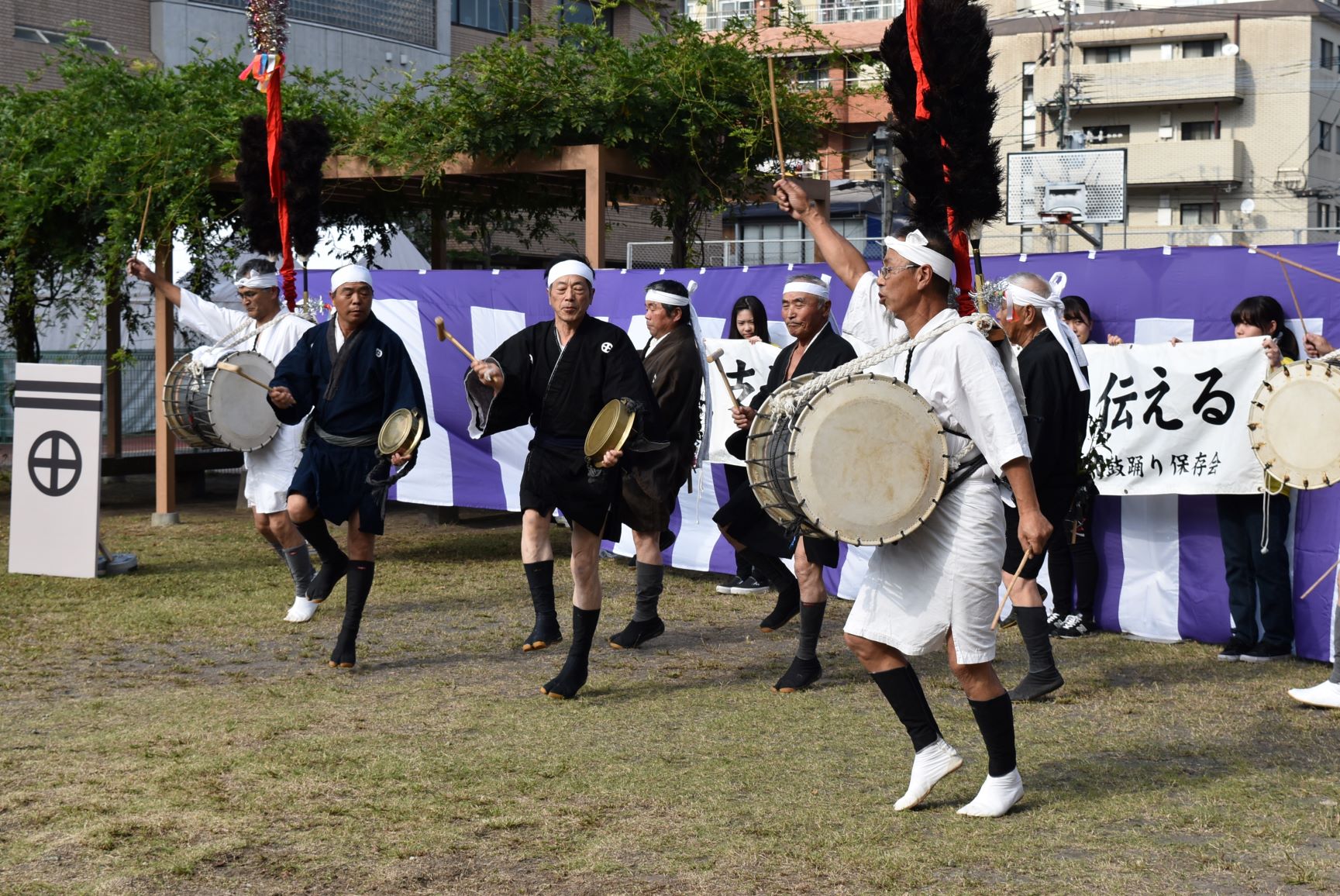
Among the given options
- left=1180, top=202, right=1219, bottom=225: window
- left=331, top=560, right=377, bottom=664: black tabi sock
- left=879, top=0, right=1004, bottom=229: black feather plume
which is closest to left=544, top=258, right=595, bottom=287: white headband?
left=331, top=560, right=377, bottom=664: black tabi sock

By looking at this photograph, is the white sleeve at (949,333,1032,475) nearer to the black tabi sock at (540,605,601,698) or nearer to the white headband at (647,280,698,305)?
the black tabi sock at (540,605,601,698)

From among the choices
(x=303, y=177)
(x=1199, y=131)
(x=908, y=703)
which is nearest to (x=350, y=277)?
(x=303, y=177)

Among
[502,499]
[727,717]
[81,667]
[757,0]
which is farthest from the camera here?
[757,0]

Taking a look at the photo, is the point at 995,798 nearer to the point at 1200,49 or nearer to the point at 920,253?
the point at 920,253

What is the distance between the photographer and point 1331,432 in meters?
5.81

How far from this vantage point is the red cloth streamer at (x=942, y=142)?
15.5 feet

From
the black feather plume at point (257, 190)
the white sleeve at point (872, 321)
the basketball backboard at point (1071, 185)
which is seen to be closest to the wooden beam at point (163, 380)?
the black feather plume at point (257, 190)

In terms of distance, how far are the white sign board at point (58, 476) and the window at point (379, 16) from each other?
16.6 m

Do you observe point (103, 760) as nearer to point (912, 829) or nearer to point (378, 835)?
point (378, 835)

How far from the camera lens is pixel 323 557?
7.50m

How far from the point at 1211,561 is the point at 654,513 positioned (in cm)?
273

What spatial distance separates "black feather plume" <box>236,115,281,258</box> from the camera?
8.74m

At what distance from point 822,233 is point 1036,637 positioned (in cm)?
207

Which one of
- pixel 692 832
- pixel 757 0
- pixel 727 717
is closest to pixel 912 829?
pixel 692 832
